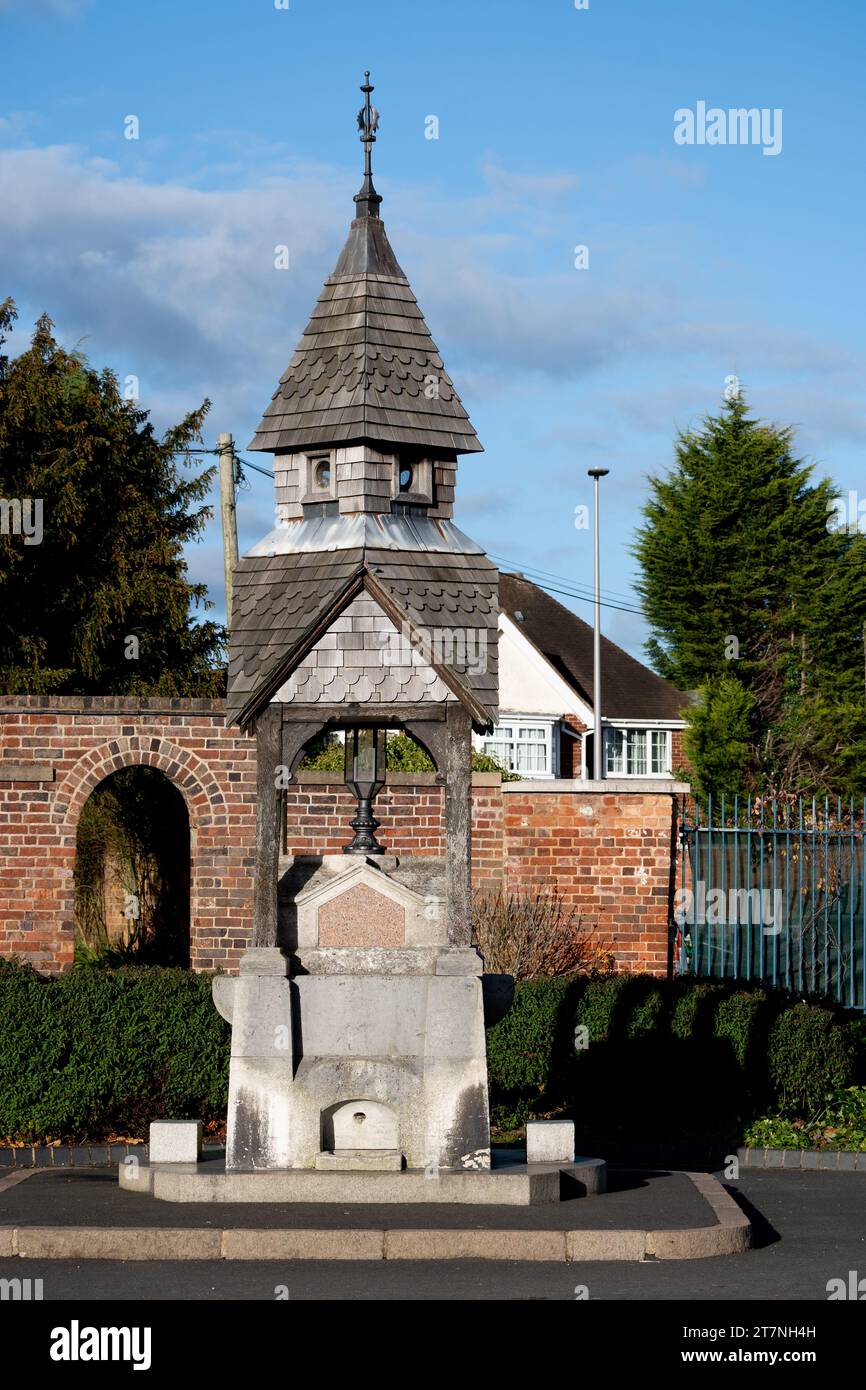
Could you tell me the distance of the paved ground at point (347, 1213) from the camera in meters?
9.19

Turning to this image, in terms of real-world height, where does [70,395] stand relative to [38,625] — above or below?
above

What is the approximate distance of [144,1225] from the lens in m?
9.15

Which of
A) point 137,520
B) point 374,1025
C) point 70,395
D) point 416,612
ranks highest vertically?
point 70,395

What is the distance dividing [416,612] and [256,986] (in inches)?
91.1

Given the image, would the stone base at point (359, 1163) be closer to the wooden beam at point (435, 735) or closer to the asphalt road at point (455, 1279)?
the asphalt road at point (455, 1279)

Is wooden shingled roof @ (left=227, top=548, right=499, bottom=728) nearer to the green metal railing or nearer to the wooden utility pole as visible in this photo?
the green metal railing

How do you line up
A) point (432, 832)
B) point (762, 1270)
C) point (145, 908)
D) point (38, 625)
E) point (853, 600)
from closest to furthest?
point (762, 1270), point (432, 832), point (145, 908), point (38, 625), point (853, 600)

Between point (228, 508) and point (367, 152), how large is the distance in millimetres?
15050

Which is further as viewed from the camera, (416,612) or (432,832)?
(432,832)

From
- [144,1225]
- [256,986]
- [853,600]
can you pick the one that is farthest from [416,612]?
[853,600]

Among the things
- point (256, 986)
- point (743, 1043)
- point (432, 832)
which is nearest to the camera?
point (256, 986)

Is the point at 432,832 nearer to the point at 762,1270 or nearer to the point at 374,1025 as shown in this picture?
the point at 374,1025

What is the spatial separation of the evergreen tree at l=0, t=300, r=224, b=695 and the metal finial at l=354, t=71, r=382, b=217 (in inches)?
503

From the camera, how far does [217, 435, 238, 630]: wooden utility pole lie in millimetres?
25938
